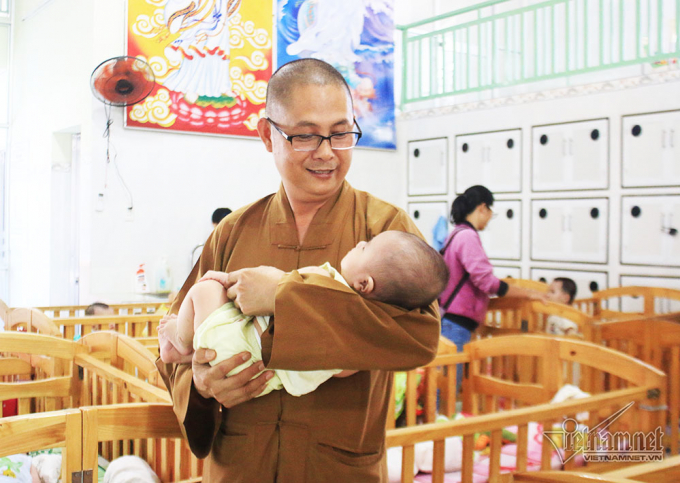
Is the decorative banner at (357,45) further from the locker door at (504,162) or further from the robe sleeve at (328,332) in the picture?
the robe sleeve at (328,332)

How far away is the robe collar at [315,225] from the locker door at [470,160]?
5.12 metres

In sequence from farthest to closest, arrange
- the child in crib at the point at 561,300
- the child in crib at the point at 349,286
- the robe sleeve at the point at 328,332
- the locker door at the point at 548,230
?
the locker door at the point at 548,230
the child in crib at the point at 561,300
the child in crib at the point at 349,286
the robe sleeve at the point at 328,332

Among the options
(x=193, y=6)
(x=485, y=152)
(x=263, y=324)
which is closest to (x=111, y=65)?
(x=193, y=6)

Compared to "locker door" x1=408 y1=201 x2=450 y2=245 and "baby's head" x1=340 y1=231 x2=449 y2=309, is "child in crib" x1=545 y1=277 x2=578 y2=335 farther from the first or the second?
"baby's head" x1=340 y1=231 x2=449 y2=309

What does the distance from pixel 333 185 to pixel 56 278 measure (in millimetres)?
5611

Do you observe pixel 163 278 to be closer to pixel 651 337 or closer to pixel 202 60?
pixel 202 60

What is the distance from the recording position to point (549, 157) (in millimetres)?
5707

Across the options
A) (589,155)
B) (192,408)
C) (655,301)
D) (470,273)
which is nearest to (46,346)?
(192,408)

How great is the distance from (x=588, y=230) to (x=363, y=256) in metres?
4.70

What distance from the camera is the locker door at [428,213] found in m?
6.68

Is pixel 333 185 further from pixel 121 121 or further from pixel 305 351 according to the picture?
pixel 121 121

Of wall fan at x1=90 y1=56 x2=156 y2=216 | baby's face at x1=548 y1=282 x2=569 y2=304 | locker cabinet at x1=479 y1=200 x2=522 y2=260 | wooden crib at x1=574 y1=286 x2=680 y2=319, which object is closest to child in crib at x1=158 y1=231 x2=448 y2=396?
baby's face at x1=548 y1=282 x2=569 y2=304

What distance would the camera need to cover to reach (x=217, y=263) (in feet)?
4.41

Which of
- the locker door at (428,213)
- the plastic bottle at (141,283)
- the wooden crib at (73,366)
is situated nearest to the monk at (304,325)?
the wooden crib at (73,366)
